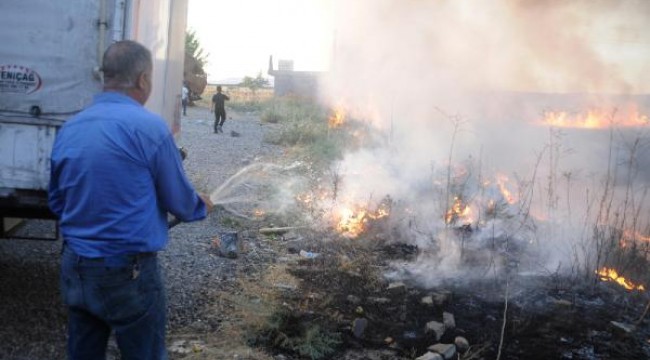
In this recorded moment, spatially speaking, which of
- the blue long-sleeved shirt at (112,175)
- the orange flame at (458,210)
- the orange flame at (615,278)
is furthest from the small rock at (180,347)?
the orange flame at (458,210)

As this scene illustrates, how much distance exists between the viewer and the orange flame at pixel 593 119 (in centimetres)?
951

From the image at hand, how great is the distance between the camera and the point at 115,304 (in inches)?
89.8

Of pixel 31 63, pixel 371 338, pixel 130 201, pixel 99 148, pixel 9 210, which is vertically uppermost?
pixel 31 63

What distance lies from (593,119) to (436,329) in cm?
744

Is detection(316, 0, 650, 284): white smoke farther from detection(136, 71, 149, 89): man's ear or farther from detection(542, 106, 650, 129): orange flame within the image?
detection(136, 71, 149, 89): man's ear

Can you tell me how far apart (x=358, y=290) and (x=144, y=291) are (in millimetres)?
3051

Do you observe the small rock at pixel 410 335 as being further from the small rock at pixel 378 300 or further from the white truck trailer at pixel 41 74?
the white truck trailer at pixel 41 74

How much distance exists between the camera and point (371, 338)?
13.8 feet

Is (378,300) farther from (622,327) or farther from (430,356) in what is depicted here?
(622,327)

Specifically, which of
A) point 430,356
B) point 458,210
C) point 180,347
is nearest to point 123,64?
point 180,347

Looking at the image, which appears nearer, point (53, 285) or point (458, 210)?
point (53, 285)

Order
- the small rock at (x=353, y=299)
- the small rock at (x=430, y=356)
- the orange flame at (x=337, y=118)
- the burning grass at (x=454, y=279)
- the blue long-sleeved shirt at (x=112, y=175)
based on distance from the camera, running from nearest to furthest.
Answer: the blue long-sleeved shirt at (x=112, y=175)
the small rock at (x=430, y=356)
the burning grass at (x=454, y=279)
the small rock at (x=353, y=299)
the orange flame at (x=337, y=118)

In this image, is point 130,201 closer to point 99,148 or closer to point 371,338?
point 99,148

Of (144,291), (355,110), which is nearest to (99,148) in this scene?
(144,291)
